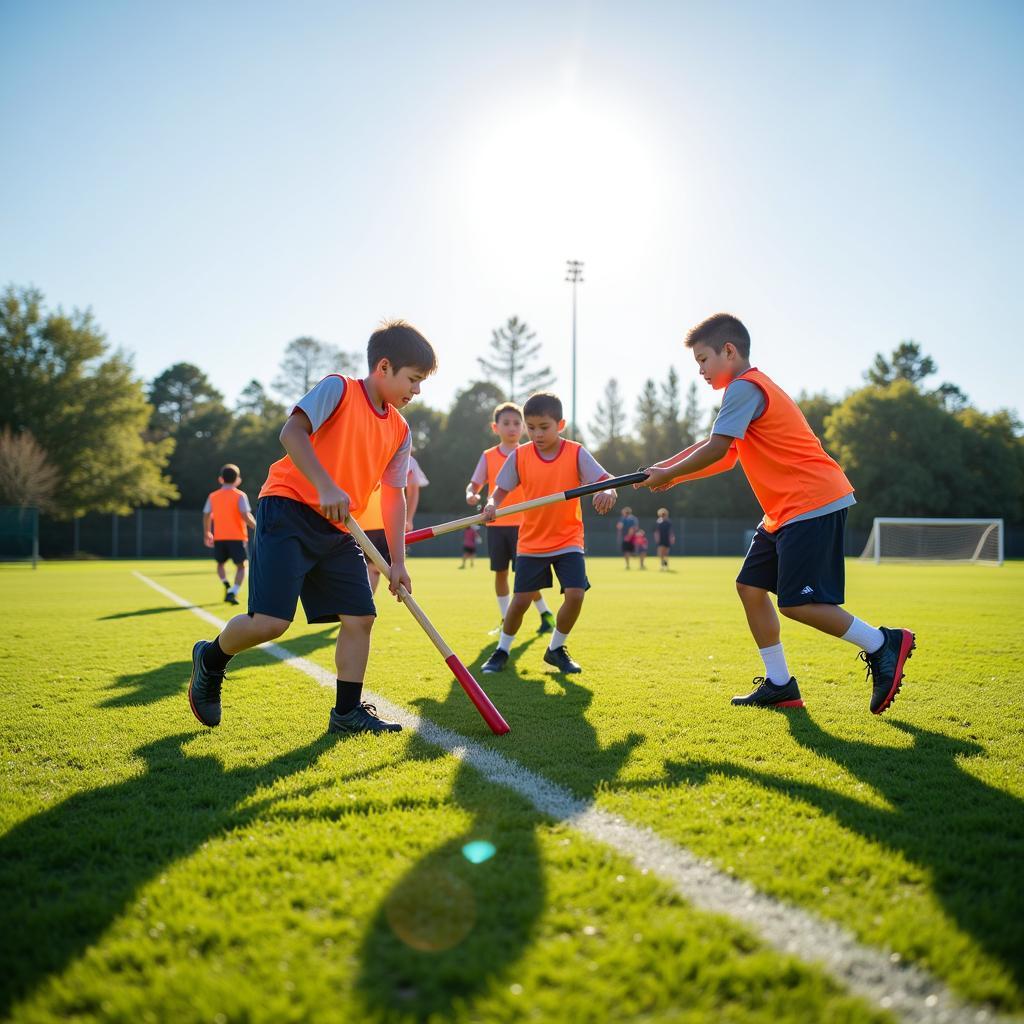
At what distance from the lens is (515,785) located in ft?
10.1

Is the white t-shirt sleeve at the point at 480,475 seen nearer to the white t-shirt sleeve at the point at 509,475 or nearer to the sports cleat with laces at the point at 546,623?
the white t-shirt sleeve at the point at 509,475

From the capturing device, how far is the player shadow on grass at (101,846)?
1893 millimetres

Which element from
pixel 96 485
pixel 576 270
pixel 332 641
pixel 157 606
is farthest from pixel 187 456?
pixel 332 641

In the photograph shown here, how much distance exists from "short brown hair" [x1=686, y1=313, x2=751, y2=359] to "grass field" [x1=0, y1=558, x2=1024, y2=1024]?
7.29ft

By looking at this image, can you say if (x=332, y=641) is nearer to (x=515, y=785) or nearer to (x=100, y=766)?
(x=100, y=766)

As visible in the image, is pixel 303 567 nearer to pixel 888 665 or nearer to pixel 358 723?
pixel 358 723

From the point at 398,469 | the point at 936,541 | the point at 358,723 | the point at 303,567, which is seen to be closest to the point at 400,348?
the point at 398,469

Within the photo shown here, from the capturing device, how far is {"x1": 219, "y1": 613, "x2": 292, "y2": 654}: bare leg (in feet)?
12.5

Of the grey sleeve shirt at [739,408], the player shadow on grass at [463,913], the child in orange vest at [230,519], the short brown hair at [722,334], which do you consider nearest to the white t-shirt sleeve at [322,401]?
the player shadow on grass at [463,913]

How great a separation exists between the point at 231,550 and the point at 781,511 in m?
10.6

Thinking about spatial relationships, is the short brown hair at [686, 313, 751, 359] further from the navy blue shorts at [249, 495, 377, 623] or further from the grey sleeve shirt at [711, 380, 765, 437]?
the navy blue shorts at [249, 495, 377, 623]

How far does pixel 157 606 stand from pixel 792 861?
36.5 ft

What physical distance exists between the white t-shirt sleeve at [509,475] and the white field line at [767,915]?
11.2 ft

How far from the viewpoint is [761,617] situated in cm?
477
